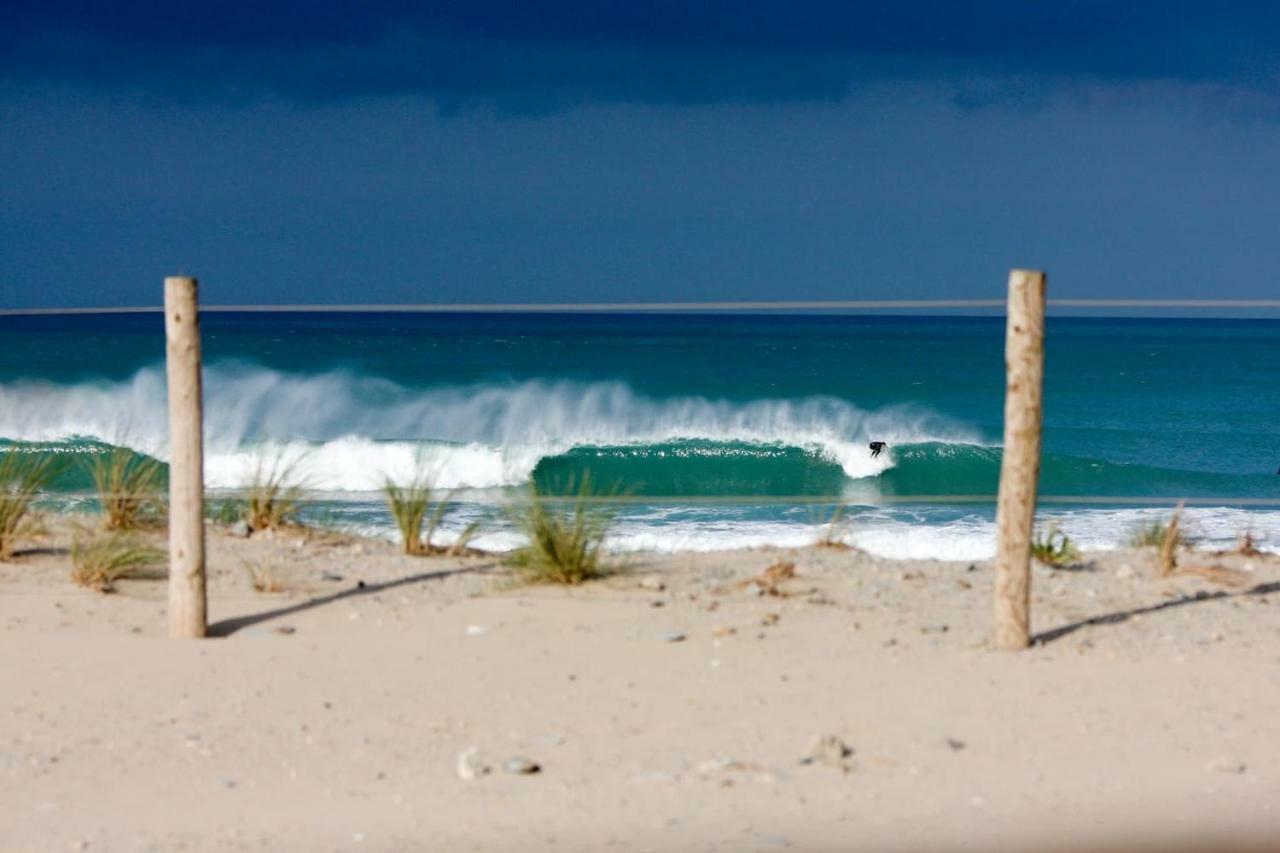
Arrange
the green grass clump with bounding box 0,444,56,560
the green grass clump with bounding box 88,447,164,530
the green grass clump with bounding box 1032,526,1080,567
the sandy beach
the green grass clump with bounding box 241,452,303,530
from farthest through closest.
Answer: the green grass clump with bounding box 241,452,303,530
the green grass clump with bounding box 88,447,164,530
the green grass clump with bounding box 1032,526,1080,567
the green grass clump with bounding box 0,444,56,560
the sandy beach

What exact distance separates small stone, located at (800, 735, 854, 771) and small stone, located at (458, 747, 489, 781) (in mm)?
819

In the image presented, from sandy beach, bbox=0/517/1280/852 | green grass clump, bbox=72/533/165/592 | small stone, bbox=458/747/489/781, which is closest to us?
sandy beach, bbox=0/517/1280/852

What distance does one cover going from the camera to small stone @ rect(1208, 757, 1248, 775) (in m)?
3.57

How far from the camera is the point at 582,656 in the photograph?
179 inches

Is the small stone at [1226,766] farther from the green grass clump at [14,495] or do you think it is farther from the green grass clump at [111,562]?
the green grass clump at [14,495]

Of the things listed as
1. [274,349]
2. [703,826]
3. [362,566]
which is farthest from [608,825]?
[274,349]

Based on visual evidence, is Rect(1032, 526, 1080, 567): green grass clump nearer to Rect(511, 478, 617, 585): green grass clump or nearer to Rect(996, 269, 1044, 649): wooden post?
Rect(996, 269, 1044, 649): wooden post

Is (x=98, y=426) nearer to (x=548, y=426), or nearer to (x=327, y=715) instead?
(x=548, y=426)

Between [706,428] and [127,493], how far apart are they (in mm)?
12442

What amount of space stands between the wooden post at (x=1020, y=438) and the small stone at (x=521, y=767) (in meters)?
1.77

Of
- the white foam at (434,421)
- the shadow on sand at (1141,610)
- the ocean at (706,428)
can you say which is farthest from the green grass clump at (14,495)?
the white foam at (434,421)

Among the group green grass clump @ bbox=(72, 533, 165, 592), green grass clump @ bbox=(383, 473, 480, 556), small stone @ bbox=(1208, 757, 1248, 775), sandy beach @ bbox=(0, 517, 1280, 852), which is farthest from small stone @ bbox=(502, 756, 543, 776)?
green grass clump @ bbox=(383, 473, 480, 556)

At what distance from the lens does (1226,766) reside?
3578 millimetres

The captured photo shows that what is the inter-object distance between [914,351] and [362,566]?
109 ft
